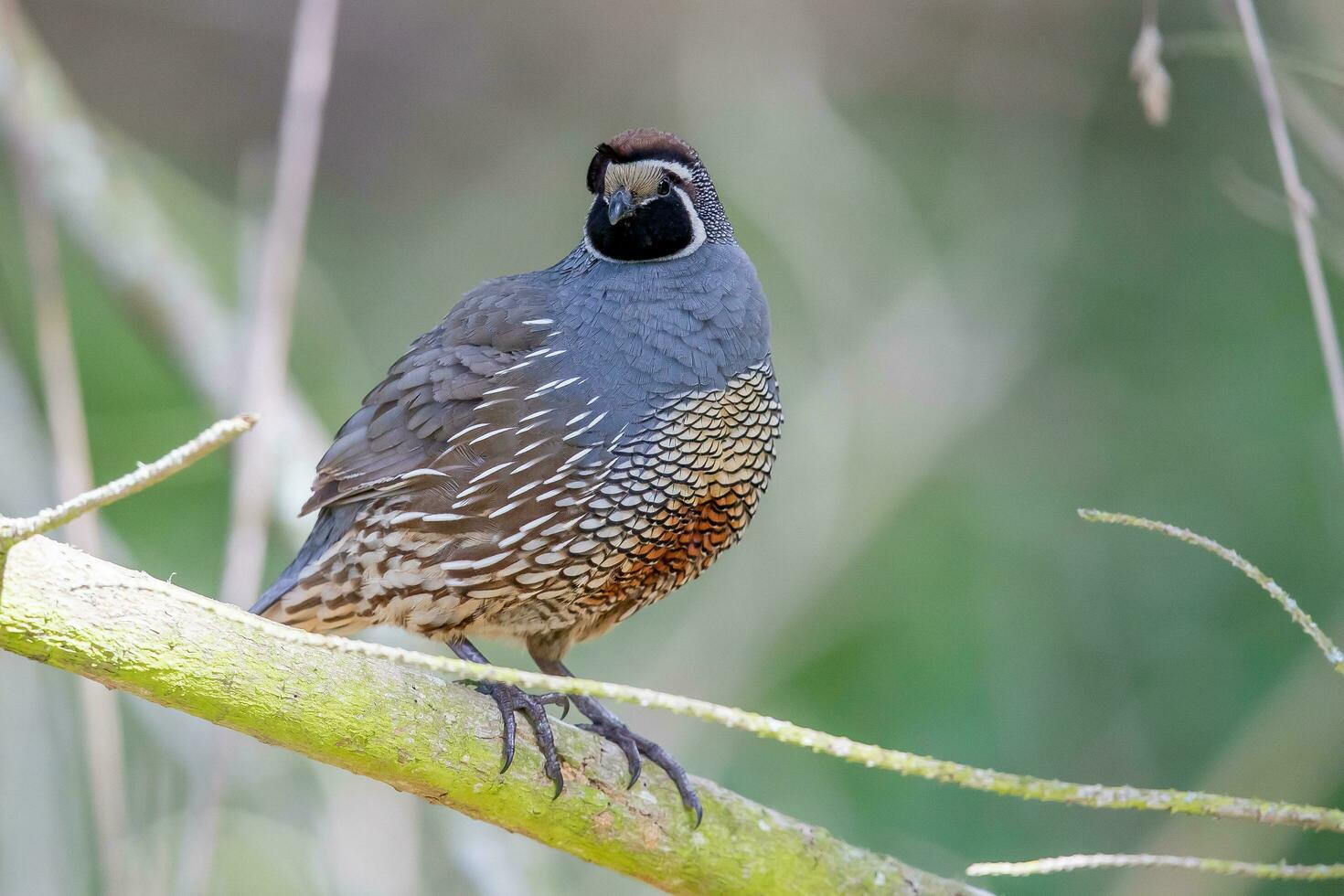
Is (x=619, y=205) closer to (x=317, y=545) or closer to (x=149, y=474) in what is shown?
(x=317, y=545)

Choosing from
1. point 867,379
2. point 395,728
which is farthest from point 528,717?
point 867,379

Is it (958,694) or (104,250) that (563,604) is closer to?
(104,250)

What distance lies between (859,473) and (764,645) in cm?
99

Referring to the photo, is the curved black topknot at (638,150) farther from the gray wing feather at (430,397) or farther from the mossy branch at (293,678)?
the mossy branch at (293,678)

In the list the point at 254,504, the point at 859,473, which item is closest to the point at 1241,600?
the point at 859,473

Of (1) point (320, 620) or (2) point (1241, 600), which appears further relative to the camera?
(2) point (1241, 600)

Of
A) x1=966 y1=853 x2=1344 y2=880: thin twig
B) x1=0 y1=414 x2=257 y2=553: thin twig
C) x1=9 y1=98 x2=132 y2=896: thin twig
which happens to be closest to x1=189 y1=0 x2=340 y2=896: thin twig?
x1=9 y1=98 x2=132 y2=896: thin twig

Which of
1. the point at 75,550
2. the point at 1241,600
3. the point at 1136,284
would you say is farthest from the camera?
the point at 1136,284

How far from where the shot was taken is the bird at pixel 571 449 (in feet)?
10.2

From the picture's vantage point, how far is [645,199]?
3.37 m

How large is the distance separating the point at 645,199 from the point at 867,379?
2671 mm

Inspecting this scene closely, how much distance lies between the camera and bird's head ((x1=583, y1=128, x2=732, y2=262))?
10.9ft

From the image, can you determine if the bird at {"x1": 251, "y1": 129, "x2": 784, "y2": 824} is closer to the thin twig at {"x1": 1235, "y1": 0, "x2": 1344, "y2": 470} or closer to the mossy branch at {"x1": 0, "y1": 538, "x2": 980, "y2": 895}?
the mossy branch at {"x1": 0, "y1": 538, "x2": 980, "y2": 895}

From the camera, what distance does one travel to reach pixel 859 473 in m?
6.02
